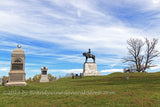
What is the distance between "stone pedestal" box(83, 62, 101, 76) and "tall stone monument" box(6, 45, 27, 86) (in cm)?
Answer: 2582

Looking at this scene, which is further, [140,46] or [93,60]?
[140,46]

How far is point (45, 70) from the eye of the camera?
44781 mm

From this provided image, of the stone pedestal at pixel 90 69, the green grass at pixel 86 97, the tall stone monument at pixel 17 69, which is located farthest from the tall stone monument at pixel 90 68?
the green grass at pixel 86 97

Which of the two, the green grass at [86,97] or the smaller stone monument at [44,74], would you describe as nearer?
the green grass at [86,97]

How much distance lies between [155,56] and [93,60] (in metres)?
21.8

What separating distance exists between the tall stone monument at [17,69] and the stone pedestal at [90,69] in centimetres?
2582

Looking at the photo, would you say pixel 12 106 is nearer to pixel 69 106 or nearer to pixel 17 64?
pixel 69 106

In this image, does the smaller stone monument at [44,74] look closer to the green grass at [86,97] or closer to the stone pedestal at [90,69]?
the stone pedestal at [90,69]

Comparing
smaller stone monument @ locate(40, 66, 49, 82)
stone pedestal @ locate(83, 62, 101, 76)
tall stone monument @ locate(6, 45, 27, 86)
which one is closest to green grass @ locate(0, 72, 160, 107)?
tall stone monument @ locate(6, 45, 27, 86)

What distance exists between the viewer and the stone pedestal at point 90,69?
4319 centimetres

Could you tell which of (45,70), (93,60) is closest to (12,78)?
(45,70)

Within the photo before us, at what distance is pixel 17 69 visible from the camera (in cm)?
1909

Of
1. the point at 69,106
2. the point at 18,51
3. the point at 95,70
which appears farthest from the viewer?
the point at 95,70

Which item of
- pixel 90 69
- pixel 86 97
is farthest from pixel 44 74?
pixel 86 97
